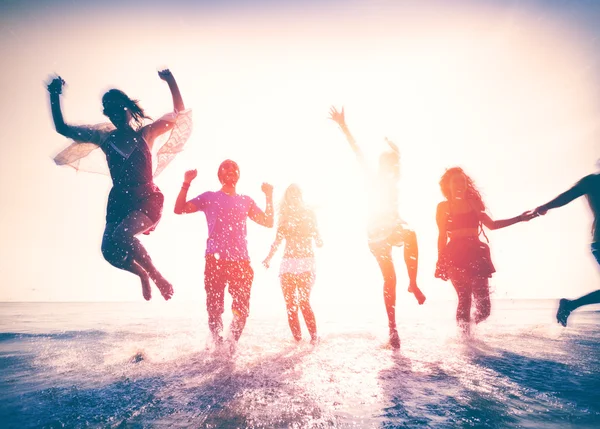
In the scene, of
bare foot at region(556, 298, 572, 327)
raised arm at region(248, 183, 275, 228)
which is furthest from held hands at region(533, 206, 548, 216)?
raised arm at region(248, 183, 275, 228)

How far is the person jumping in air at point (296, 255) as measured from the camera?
449cm

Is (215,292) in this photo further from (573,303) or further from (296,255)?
(573,303)

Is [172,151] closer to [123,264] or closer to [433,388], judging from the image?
[123,264]

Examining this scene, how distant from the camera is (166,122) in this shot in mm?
4184

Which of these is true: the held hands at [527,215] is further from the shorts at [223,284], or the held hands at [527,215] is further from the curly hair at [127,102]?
the curly hair at [127,102]

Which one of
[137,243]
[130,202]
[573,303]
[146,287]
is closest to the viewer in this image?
[137,243]

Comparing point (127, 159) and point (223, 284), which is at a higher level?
point (127, 159)

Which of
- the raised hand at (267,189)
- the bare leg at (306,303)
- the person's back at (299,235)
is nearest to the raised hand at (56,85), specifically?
→ the raised hand at (267,189)

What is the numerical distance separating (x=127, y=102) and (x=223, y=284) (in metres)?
2.81

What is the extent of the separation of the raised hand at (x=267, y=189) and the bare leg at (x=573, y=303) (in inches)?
180

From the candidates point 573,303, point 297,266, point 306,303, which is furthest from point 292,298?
point 573,303

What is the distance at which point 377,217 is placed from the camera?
4465 mm

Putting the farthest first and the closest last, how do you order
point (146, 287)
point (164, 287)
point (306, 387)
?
point (146, 287), point (164, 287), point (306, 387)

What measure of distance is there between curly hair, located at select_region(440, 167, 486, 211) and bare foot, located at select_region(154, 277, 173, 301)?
174 inches
